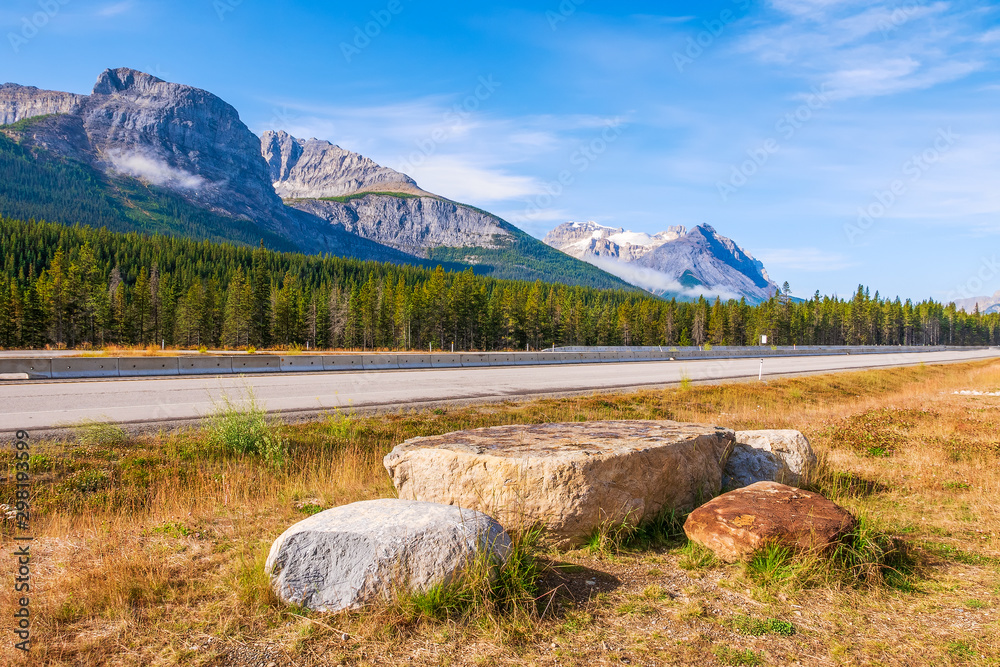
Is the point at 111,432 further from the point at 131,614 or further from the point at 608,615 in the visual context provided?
the point at 608,615

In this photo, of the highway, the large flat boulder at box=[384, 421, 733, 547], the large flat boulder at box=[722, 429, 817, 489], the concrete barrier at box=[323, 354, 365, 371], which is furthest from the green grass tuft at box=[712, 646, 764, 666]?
the concrete barrier at box=[323, 354, 365, 371]

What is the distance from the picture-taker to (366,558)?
162 inches

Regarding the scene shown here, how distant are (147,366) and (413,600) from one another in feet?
66.4

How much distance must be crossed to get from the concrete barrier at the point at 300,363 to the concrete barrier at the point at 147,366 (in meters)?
4.32

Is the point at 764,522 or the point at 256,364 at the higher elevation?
the point at 764,522

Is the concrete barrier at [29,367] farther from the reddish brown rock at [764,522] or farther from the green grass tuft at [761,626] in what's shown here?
the green grass tuft at [761,626]

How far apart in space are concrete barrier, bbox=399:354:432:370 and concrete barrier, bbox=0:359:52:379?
44.6ft

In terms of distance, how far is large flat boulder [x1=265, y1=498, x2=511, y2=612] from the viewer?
405cm

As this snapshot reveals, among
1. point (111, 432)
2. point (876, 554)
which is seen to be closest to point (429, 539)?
point (876, 554)

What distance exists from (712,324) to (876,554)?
134841mm

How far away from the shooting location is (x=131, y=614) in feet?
13.0

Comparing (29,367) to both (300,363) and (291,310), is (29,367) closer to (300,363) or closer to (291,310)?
(300,363)

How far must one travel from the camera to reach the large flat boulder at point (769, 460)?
769cm

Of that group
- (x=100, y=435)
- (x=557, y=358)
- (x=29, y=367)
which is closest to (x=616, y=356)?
(x=557, y=358)
